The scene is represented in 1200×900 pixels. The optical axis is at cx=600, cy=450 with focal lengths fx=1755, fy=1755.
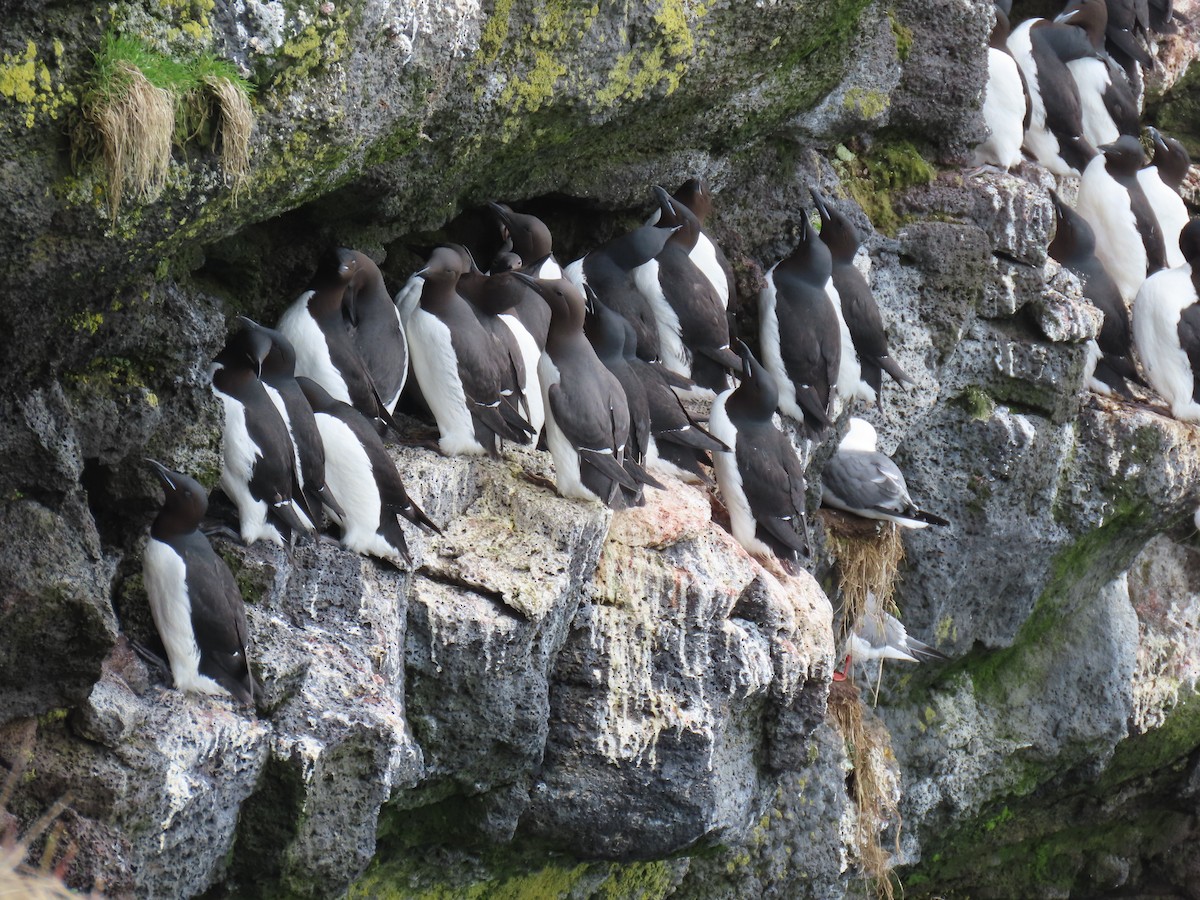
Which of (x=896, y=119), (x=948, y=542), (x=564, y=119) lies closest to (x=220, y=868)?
(x=564, y=119)

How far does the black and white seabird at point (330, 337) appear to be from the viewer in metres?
5.58

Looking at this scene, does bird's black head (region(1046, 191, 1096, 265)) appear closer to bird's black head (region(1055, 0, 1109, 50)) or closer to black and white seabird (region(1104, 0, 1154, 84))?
bird's black head (region(1055, 0, 1109, 50))

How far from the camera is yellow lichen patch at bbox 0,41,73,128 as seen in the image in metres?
3.66

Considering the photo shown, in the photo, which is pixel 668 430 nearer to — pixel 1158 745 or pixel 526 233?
pixel 526 233

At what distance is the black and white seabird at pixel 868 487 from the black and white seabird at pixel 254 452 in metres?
2.92

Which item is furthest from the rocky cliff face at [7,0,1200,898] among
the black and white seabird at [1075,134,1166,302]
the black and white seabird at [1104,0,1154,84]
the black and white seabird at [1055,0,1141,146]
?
the black and white seabird at [1104,0,1154,84]

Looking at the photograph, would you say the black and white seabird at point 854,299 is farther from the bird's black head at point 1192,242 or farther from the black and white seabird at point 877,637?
the bird's black head at point 1192,242

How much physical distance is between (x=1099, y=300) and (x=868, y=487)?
2145 mm

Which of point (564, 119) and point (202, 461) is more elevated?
point (564, 119)

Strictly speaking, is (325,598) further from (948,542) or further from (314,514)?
(948,542)

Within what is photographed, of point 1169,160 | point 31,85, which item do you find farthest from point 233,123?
point 1169,160

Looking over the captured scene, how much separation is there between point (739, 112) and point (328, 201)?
1821 mm

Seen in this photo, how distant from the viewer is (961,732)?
8617 mm

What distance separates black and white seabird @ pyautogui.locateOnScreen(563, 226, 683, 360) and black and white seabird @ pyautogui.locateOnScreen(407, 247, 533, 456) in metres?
0.85
